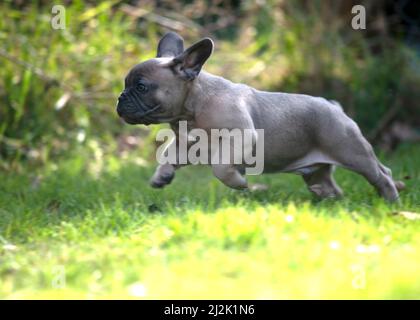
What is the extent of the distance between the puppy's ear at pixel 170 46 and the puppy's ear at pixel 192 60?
1.72 feet

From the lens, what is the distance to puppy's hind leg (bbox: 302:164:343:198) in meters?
6.21

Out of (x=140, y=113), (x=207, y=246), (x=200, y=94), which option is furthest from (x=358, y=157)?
(x=207, y=246)

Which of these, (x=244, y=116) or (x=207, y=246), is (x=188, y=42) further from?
(x=207, y=246)

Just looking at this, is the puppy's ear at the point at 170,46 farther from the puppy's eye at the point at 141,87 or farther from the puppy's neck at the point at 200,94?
the puppy's eye at the point at 141,87

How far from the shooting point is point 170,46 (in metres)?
6.21

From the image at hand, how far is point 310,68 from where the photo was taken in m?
10.2

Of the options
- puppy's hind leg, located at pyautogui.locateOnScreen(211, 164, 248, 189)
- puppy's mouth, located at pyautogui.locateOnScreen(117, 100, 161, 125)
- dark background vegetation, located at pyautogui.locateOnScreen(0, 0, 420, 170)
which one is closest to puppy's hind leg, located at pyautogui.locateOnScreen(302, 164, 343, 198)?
puppy's hind leg, located at pyautogui.locateOnScreen(211, 164, 248, 189)

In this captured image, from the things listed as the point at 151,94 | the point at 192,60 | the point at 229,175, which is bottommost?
the point at 229,175

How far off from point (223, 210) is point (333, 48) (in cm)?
588

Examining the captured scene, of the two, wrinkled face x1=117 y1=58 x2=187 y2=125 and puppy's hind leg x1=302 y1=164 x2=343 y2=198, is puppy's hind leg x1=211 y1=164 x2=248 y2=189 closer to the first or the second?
wrinkled face x1=117 y1=58 x2=187 y2=125

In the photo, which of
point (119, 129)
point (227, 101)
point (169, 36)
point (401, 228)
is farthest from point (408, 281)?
point (119, 129)

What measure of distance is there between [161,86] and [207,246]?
166cm

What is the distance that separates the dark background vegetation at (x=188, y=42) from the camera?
878 centimetres

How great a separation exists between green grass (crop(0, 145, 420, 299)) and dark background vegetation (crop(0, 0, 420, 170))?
258cm
